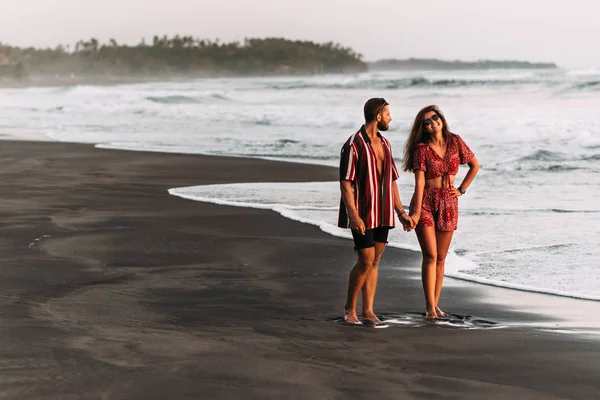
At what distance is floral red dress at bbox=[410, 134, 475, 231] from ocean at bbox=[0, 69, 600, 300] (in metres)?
1.38

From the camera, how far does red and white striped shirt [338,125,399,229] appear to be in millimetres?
5980

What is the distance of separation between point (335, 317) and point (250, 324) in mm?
613

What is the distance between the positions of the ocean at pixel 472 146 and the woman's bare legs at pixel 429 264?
127cm

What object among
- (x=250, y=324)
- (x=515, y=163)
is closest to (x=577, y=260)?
(x=250, y=324)

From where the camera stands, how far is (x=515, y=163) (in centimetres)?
1911

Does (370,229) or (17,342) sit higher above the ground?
(370,229)

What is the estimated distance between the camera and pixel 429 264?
6.49m

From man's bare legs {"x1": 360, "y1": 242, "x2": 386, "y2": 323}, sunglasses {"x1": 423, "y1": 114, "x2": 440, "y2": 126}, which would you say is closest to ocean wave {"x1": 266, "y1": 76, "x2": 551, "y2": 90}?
sunglasses {"x1": 423, "y1": 114, "x2": 440, "y2": 126}

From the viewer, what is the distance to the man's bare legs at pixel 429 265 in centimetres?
642

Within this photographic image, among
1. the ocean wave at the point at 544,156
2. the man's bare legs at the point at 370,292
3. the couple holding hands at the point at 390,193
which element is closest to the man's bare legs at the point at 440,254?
the couple holding hands at the point at 390,193

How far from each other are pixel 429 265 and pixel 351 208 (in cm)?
83

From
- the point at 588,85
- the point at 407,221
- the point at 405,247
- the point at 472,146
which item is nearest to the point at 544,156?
the point at 472,146

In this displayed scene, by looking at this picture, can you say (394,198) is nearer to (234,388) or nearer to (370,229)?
(370,229)

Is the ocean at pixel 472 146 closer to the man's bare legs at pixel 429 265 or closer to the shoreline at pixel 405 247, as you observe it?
the shoreline at pixel 405 247
